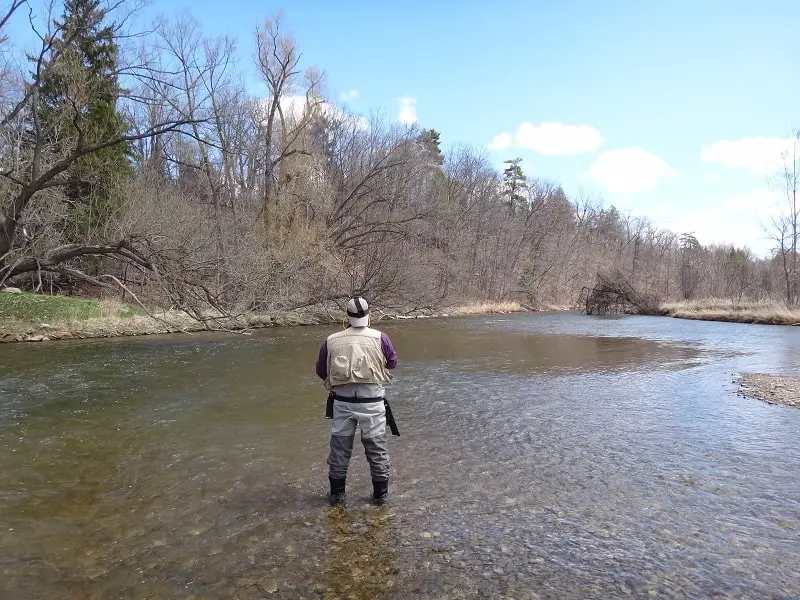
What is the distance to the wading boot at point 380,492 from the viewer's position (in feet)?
17.0

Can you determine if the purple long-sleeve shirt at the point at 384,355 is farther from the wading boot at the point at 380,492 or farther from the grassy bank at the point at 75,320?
the grassy bank at the point at 75,320

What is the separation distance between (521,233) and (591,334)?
31628mm

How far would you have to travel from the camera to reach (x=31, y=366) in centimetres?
1364

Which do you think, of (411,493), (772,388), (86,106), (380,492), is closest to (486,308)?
(772,388)

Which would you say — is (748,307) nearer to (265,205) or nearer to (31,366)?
(265,205)

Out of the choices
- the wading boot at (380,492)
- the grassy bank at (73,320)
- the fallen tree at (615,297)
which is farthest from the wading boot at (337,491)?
the fallen tree at (615,297)

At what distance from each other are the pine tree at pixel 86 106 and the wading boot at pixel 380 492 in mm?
10567

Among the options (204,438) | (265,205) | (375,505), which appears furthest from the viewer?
(265,205)

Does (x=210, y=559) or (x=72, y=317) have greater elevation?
(x=72, y=317)

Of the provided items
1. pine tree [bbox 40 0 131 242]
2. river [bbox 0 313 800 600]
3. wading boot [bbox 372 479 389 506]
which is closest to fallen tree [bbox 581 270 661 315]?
river [bbox 0 313 800 600]

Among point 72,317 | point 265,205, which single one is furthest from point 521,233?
point 72,317

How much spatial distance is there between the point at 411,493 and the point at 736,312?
34.6 meters

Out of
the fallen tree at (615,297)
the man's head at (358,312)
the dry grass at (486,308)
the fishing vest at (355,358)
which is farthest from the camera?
the fallen tree at (615,297)

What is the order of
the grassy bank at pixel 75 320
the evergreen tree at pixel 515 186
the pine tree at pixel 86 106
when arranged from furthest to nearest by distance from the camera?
1. the evergreen tree at pixel 515 186
2. the grassy bank at pixel 75 320
3. the pine tree at pixel 86 106
